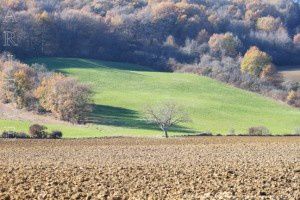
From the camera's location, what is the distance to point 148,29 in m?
150

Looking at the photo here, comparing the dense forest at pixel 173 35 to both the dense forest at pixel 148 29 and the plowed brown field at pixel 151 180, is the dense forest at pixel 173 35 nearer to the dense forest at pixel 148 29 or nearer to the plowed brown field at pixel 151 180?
the dense forest at pixel 148 29

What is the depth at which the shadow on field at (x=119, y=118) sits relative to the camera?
7256 centimetres

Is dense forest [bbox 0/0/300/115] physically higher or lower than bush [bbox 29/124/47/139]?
higher

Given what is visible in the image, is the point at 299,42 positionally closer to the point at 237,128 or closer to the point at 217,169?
the point at 237,128

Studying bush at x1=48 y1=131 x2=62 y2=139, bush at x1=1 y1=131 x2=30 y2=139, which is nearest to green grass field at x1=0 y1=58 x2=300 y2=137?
bush at x1=48 y1=131 x2=62 y2=139

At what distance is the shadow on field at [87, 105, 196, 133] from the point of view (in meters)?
72.6

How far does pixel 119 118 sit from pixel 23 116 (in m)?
12.3

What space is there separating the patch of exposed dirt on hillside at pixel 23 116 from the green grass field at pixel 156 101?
3.98m

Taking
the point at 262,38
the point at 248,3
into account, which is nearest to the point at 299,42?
the point at 262,38

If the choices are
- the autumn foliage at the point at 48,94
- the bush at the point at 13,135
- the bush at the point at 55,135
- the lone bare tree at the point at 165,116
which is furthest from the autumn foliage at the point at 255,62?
the bush at the point at 13,135

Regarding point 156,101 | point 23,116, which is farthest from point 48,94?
point 156,101

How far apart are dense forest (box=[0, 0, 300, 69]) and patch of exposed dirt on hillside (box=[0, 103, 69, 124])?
38.8m

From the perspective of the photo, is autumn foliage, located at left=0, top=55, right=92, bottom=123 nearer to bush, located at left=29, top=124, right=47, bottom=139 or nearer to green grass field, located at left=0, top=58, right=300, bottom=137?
green grass field, located at left=0, top=58, right=300, bottom=137

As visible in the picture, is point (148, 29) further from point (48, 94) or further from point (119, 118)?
point (48, 94)
